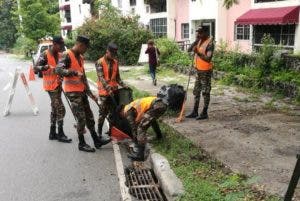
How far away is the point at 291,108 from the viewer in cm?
1076

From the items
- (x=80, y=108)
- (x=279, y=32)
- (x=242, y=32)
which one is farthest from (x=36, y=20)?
(x=80, y=108)

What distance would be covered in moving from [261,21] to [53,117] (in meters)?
14.5

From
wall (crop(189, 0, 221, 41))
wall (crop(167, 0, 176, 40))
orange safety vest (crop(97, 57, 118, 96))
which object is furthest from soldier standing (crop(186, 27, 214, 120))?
wall (crop(167, 0, 176, 40))

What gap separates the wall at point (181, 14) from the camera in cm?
3091

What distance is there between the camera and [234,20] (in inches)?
966

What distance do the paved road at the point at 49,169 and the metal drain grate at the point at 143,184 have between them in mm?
222

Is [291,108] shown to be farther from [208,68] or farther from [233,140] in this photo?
[233,140]

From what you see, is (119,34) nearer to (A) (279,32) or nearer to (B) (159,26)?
(A) (279,32)

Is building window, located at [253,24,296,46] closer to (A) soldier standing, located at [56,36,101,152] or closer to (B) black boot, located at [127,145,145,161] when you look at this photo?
(A) soldier standing, located at [56,36,101,152]

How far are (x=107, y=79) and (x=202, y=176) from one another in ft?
9.67

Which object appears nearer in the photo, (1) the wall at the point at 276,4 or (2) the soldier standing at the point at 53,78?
(2) the soldier standing at the point at 53,78

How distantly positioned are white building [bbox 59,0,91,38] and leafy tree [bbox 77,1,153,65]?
26.1 meters

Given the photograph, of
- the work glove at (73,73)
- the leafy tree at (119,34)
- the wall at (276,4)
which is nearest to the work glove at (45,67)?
the work glove at (73,73)

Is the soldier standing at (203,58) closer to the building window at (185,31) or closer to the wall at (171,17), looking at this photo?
the building window at (185,31)
